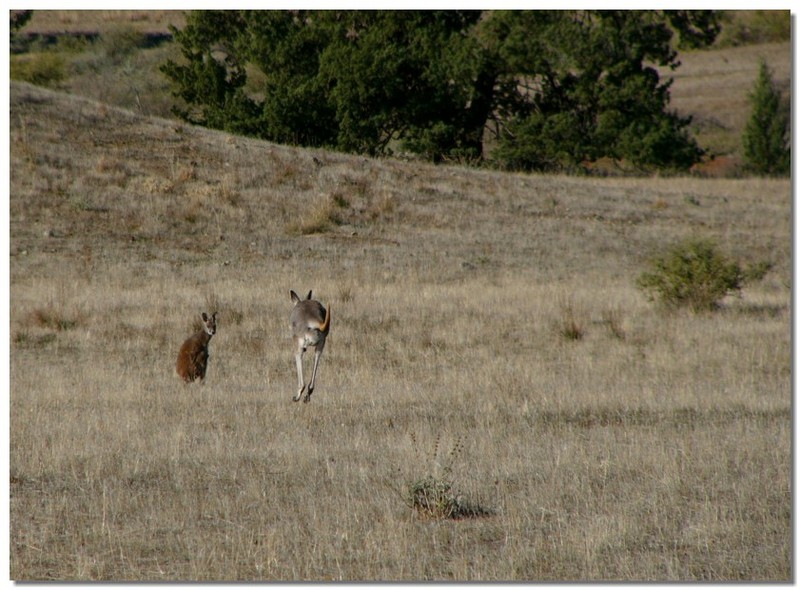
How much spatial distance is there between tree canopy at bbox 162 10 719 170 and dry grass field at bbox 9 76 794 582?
28.5ft

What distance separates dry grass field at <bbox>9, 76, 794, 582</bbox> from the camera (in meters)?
6.80

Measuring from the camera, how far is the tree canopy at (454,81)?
4062cm

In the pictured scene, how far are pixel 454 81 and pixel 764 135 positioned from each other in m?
16.9

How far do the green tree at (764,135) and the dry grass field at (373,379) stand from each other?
18611 mm

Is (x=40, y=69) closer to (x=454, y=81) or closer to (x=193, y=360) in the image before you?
(x=454, y=81)

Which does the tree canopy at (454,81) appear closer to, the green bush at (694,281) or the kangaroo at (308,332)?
the green bush at (694,281)

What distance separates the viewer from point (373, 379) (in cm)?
1335

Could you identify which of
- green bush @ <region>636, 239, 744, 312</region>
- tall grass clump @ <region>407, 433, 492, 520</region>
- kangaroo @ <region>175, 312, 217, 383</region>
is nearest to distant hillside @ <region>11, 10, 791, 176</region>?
green bush @ <region>636, 239, 744, 312</region>

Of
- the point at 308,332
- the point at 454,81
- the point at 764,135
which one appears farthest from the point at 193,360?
the point at 764,135

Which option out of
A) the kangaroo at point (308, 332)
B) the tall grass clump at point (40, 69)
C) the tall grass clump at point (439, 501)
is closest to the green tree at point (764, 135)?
the tall grass clump at point (40, 69)

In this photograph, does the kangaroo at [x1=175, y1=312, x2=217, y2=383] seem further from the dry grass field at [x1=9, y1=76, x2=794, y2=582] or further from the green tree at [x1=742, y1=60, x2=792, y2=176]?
the green tree at [x1=742, y1=60, x2=792, y2=176]

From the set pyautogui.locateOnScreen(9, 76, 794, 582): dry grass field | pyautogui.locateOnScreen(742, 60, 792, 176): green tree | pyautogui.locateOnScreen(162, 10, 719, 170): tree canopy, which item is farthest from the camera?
pyautogui.locateOnScreen(742, 60, 792, 176): green tree

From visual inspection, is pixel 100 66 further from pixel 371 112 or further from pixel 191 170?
pixel 191 170

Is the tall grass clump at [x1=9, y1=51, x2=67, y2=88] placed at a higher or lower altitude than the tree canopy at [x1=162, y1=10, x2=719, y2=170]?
higher
